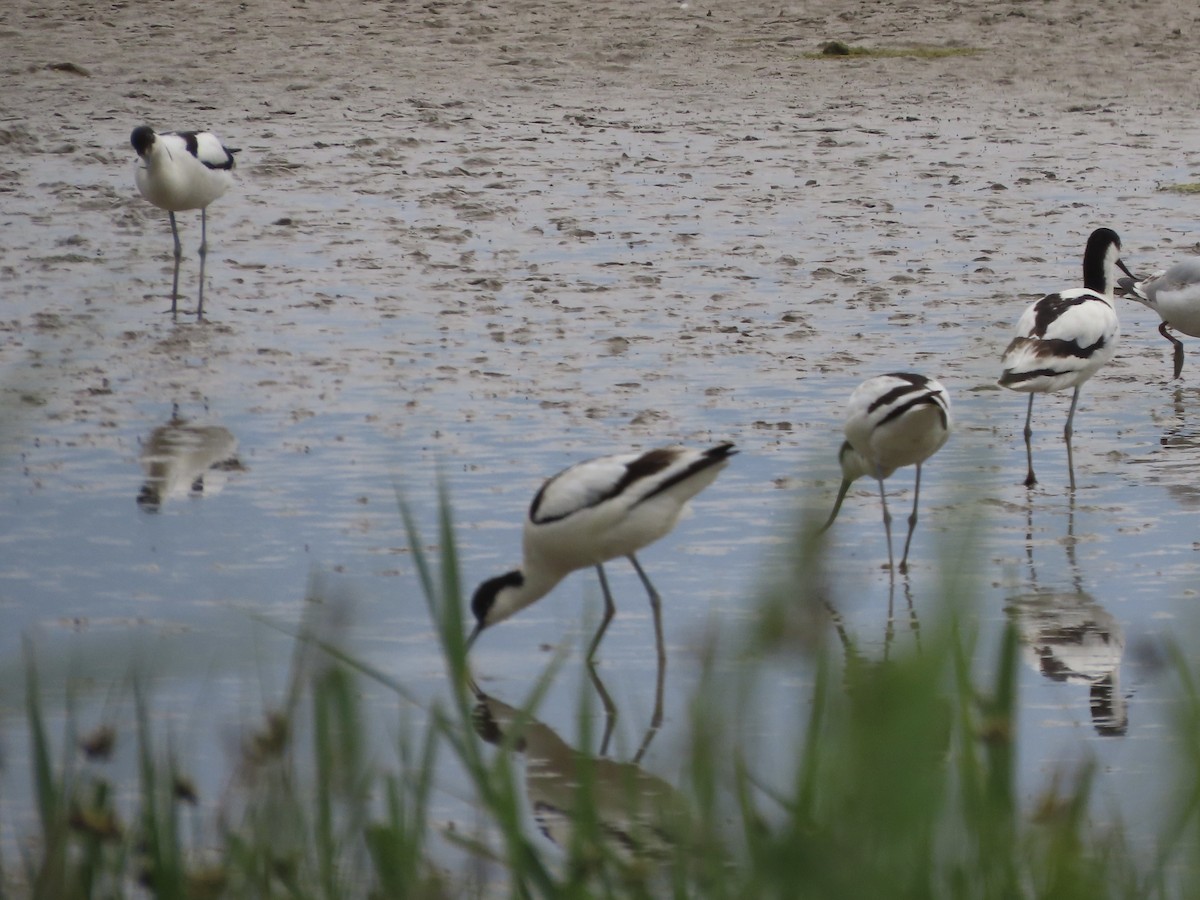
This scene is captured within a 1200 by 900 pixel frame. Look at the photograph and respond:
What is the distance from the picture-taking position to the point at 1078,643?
588 cm

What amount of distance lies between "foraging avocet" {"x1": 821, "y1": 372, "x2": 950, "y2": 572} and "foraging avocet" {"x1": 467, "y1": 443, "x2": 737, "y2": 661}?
1018 millimetres

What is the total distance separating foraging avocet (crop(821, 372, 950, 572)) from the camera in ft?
21.4

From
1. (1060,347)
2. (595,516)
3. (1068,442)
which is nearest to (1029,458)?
(1068,442)

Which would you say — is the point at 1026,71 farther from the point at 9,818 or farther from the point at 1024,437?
the point at 9,818

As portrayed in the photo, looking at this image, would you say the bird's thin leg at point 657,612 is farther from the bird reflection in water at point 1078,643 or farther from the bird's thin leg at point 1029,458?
the bird's thin leg at point 1029,458

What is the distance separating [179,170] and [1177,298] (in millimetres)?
5675

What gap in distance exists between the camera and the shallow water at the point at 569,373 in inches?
189

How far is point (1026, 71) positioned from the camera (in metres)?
19.9

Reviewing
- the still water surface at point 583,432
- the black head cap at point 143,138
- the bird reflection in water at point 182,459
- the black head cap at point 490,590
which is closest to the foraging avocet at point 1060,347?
the still water surface at point 583,432

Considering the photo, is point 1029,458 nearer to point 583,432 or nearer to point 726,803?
point 583,432

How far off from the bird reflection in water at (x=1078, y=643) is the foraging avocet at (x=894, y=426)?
1.69 ft

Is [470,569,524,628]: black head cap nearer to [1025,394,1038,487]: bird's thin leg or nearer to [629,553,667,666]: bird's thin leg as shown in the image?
[629,553,667,666]: bird's thin leg

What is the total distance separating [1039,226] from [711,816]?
37.2ft

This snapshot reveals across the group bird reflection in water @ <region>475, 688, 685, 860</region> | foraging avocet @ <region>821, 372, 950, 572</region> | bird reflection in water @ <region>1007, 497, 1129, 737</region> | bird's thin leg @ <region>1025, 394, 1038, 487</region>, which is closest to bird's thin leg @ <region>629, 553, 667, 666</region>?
bird reflection in water @ <region>475, 688, 685, 860</region>
